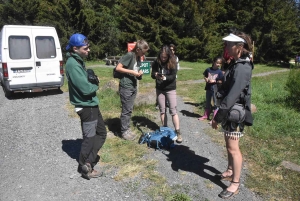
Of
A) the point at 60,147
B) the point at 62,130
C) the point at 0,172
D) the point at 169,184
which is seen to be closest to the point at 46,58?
the point at 62,130

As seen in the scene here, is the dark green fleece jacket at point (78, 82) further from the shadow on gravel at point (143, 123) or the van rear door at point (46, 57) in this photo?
the van rear door at point (46, 57)

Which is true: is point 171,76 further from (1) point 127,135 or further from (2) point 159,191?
(2) point 159,191

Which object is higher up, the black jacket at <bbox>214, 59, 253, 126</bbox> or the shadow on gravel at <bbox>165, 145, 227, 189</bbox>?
the black jacket at <bbox>214, 59, 253, 126</bbox>

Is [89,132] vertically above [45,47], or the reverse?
[45,47]

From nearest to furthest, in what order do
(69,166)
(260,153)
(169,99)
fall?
(69,166) → (260,153) → (169,99)

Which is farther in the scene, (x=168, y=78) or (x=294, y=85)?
(x=294, y=85)

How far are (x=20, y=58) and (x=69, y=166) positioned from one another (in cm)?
622

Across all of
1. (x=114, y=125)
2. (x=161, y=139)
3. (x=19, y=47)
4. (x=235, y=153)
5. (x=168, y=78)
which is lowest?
(x=114, y=125)

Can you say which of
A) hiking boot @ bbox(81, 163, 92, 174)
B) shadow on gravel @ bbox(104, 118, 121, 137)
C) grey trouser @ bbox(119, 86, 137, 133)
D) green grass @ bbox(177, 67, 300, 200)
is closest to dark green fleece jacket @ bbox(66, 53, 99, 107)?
hiking boot @ bbox(81, 163, 92, 174)

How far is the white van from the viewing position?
9180 mm

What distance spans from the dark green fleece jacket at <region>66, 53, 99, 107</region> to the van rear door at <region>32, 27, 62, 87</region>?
6.45m

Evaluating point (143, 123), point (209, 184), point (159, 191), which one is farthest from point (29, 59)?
point (209, 184)

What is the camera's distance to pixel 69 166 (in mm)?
4473

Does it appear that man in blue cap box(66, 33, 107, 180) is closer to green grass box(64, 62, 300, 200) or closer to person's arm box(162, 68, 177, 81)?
green grass box(64, 62, 300, 200)
